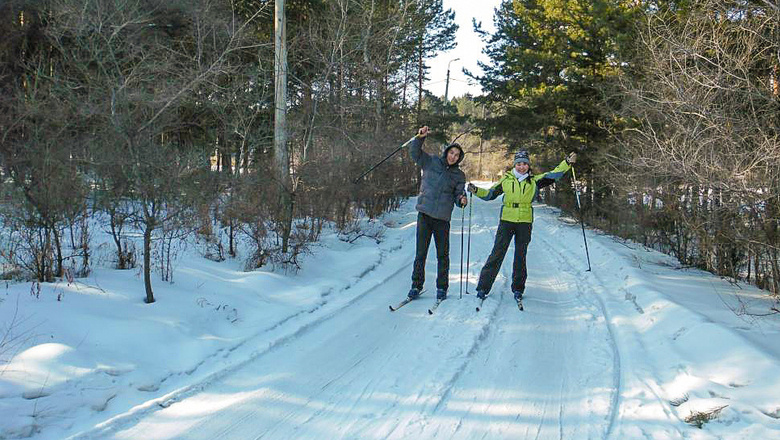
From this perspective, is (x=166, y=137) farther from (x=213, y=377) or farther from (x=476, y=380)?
(x=476, y=380)

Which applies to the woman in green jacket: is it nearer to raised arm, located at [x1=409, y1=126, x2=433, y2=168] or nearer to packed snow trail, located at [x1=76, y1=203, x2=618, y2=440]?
packed snow trail, located at [x1=76, y1=203, x2=618, y2=440]

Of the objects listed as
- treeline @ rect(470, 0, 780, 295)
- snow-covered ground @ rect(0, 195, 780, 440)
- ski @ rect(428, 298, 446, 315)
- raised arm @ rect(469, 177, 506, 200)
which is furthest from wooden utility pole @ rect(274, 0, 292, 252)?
treeline @ rect(470, 0, 780, 295)

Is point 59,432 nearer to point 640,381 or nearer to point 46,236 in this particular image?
point 46,236

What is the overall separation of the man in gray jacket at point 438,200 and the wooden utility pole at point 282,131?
252 cm

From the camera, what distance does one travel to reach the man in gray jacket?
7.02 metres

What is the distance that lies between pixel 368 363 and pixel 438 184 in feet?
10.0

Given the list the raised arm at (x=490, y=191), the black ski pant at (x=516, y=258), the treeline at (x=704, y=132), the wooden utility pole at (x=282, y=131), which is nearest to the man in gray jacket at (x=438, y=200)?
the raised arm at (x=490, y=191)

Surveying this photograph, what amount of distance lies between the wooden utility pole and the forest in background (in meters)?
0.12

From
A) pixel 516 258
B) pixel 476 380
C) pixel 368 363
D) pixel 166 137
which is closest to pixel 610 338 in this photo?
pixel 516 258

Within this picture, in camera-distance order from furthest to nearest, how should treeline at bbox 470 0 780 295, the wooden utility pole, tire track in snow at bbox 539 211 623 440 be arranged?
the wooden utility pole
treeline at bbox 470 0 780 295
tire track in snow at bbox 539 211 623 440

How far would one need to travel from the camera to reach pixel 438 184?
278 inches

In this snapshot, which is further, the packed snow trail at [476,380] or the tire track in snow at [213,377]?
the packed snow trail at [476,380]

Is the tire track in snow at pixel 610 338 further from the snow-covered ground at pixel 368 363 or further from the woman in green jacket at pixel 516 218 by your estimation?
the woman in green jacket at pixel 516 218

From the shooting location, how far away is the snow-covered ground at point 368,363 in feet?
11.8
